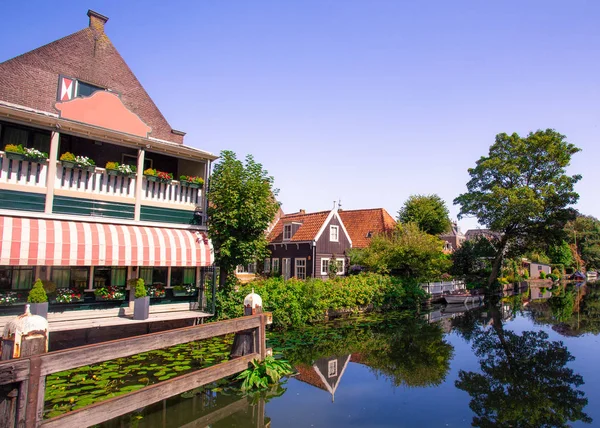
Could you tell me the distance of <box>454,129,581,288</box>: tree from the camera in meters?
37.5

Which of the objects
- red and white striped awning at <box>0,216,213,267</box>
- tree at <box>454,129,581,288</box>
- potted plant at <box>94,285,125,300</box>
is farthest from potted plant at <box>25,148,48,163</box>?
tree at <box>454,129,581,288</box>

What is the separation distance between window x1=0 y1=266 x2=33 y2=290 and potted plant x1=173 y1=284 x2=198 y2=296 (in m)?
5.10

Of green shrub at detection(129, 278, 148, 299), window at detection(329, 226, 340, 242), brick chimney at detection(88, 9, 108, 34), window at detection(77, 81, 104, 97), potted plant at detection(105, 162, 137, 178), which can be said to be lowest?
green shrub at detection(129, 278, 148, 299)

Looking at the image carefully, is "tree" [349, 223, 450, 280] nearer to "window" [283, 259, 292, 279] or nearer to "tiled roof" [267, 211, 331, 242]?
"tiled roof" [267, 211, 331, 242]

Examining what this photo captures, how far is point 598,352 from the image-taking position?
15.4 meters

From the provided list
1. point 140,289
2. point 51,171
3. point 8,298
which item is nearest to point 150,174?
point 51,171

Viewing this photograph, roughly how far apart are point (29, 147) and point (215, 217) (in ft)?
23.1

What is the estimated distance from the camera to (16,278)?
41.5 feet

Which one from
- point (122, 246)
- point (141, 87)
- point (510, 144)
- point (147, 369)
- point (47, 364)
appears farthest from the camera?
point (510, 144)

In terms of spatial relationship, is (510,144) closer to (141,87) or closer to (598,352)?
(598,352)

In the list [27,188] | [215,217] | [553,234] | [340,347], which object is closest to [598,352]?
[340,347]

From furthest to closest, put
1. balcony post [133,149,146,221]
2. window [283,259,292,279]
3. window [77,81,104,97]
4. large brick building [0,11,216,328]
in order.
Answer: window [283,259,292,279] < window [77,81,104,97] < balcony post [133,149,146,221] < large brick building [0,11,216,328]

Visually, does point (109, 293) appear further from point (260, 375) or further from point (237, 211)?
point (260, 375)

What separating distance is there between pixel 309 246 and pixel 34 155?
793 inches
